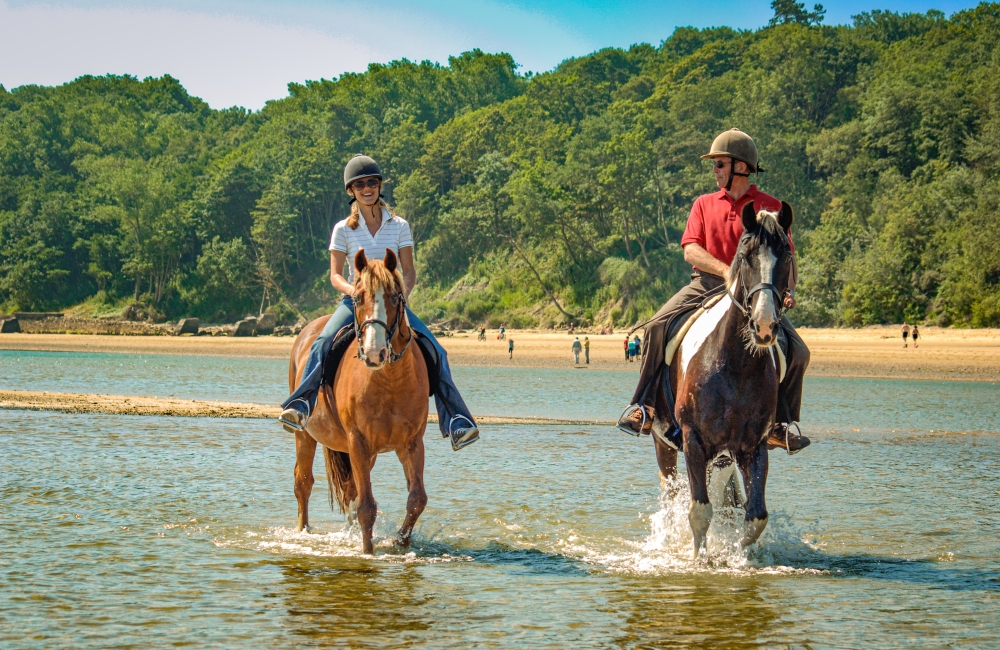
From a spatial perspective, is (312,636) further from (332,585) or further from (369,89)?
(369,89)

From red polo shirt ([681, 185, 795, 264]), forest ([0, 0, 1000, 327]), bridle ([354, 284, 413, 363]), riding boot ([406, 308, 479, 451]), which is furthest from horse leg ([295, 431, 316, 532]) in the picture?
forest ([0, 0, 1000, 327])

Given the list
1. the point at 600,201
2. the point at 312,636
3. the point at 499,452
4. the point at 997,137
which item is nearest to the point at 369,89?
the point at 600,201

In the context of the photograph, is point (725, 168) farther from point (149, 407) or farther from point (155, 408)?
point (149, 407)

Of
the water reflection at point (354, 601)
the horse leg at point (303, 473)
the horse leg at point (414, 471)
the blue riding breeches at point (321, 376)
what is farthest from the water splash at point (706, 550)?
the horse leg at point (303, 473)

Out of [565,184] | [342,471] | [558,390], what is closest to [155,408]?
[342,471]

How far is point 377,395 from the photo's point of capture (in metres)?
7.82

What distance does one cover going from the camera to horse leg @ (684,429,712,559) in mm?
7496

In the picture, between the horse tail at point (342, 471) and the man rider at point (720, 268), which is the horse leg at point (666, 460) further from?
the horse tail at point (342, 471)

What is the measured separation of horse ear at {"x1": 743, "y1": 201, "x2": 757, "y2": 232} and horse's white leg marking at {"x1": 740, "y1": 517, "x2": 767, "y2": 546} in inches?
86.0

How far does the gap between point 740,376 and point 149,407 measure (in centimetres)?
1625

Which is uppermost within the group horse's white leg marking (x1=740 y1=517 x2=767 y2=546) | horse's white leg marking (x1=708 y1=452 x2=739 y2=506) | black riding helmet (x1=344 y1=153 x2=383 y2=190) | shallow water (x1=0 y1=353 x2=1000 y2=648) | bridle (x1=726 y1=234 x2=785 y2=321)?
black riding helmet (x1=344 y1=153 x2=383 y2=190)

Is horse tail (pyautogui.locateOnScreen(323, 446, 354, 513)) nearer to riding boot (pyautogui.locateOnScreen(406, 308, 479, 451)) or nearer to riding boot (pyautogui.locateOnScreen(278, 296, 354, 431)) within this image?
riding boot (pyautogui.locateOnScreen(278, 296, 354, 431))

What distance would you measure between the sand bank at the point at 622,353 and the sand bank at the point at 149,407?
1922 centimetres

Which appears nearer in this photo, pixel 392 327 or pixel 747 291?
pixel 747 291
